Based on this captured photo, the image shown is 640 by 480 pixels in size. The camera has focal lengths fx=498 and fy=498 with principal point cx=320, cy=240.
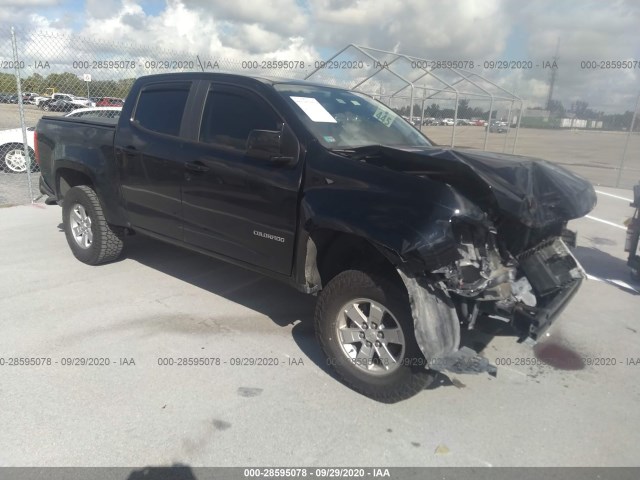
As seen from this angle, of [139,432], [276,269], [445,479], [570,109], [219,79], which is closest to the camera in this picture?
[445,479]

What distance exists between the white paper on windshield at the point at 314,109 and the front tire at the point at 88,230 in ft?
8.80

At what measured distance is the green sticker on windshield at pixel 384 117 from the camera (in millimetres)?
4429

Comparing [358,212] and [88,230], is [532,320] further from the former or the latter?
[88,230]

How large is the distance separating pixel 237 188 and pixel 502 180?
1919 millimetres

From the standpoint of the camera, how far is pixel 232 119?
3992 mm

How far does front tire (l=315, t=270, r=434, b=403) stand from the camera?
3025 mm

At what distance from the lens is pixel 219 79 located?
415 cm

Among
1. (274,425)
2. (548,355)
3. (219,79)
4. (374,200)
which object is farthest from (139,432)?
(548,355)

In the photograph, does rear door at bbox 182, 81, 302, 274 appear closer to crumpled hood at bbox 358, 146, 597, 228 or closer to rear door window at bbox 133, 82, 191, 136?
rear door window at bbox 133, 82, 191, 136

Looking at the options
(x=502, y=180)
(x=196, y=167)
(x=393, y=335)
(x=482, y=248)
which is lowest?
(x=393, y=335)

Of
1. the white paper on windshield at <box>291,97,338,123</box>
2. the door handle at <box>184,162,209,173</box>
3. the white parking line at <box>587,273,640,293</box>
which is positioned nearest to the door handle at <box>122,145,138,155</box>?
the door handle at <box>184,162,209,173</box>

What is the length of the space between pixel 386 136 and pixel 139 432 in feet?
9.58

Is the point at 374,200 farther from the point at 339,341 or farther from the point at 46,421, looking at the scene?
the point at 46,421

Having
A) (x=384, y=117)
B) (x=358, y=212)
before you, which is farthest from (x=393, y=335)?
(x=384, y=117)
